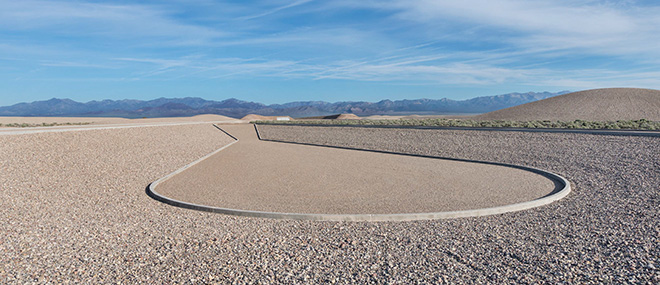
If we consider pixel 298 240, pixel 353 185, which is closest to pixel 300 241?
pixel 298 240

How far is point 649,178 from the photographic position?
11555mm

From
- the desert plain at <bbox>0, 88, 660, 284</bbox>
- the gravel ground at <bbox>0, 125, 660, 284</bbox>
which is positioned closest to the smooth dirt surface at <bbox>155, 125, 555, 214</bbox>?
the desert plain at <bbox>0, 88, 660, 284</bbox>

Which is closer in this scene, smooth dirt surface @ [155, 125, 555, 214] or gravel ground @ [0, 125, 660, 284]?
gravel ground @ [0, 125, 660, 284]

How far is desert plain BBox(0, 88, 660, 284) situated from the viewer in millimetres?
5418

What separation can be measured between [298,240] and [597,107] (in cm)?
5162

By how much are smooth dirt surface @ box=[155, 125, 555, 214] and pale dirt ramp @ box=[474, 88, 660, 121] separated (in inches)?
1417

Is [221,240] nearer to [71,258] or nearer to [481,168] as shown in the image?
[71,258]

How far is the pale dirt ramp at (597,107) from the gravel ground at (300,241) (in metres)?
36.4

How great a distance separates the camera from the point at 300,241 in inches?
260

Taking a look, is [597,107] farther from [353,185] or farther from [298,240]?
[298,240]

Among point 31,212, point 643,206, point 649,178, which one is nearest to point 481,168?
point 649,178

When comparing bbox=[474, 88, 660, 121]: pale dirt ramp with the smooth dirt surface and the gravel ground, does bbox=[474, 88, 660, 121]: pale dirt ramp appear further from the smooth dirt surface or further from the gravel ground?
the gravel ground

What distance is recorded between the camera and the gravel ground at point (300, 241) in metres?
5.41

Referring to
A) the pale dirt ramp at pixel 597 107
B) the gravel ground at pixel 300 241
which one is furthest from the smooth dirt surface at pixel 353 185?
the pale dirt ramp at pixel 597 107
